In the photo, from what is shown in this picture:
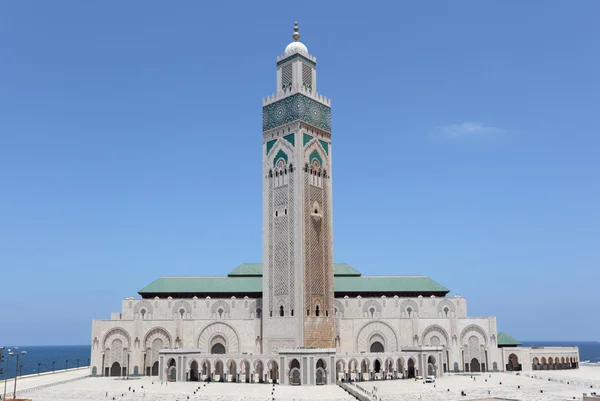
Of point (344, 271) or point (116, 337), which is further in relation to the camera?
point (344, 271)

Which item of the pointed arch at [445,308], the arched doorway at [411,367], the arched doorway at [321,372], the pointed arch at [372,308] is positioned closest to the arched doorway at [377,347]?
the pointed arch at [372,308]

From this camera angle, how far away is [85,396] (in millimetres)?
46219

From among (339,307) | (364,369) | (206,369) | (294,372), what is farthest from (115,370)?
(364,369)

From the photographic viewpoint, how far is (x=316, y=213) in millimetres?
60688

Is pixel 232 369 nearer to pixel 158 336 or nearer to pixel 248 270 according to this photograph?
pixel 158 336

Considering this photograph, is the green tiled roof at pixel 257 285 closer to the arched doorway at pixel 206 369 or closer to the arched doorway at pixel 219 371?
the arched doorway at pixel 219 371

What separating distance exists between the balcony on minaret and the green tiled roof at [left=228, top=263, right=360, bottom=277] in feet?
37.0

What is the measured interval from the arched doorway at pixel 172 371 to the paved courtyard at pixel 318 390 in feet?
5.08

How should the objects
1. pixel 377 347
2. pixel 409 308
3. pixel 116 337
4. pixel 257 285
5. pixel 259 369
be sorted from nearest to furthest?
1. pixel 259 369
2. pixel 116 337
3. pixel 377 347
4. pixel 409 308
5. pixel 257 285

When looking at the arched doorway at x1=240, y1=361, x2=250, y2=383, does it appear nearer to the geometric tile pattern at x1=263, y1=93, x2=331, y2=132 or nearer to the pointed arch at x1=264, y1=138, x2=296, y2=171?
the pointed arch at x1=264, y1=138, x2=296, y2=171

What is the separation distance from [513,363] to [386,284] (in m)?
15.4

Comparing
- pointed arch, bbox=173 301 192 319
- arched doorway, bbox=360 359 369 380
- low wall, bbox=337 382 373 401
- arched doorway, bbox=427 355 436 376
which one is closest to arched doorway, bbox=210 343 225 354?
pointed arch, bbox=173 301 192 319

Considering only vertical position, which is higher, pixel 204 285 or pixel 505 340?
pixel 204 285

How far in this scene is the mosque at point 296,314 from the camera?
2228 inches
